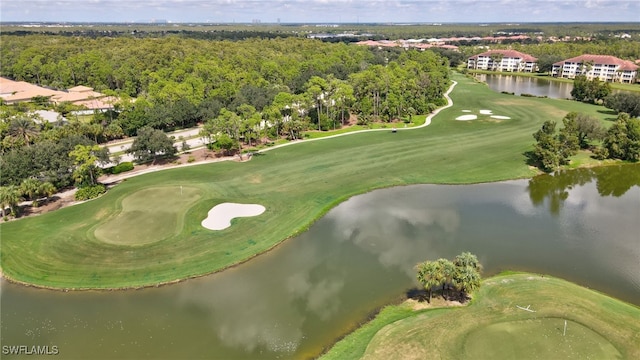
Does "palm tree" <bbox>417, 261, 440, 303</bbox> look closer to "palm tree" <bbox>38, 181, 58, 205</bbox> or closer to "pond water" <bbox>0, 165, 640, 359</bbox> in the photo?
"pond water" <bbox>0, 165, 640, 359</bbox>

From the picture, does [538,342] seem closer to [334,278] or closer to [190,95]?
[334,278]

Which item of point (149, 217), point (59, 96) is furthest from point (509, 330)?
point (59, 96)

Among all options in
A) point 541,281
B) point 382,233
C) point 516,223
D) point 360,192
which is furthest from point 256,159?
point 541,281

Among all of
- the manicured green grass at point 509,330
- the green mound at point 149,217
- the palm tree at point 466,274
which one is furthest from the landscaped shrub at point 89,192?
the palm tree at point 466,274

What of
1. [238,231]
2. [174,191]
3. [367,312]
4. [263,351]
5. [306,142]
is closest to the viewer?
[263,351]

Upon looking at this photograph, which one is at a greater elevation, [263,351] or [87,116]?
[87,116]

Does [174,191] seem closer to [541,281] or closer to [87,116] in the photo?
[541,281]
